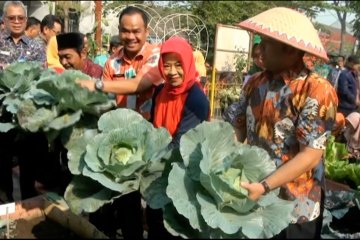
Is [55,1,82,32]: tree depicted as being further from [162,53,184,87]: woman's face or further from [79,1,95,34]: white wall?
[162,53,184,87]: woman's face

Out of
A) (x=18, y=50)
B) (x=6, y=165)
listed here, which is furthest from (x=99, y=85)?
(x=18, y=50)

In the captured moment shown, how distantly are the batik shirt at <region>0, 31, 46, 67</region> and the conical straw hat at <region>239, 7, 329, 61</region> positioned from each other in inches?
75.6

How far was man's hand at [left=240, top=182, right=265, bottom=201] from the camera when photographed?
1.36m

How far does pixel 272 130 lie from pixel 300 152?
151 millimetres

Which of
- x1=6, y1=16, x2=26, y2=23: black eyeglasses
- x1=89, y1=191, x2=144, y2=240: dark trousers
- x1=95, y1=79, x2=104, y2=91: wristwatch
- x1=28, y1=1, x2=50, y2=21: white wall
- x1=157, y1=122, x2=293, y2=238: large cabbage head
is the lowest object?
x1=89, y1=191, x2=144, y2=240: dark trousers

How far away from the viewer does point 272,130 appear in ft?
5.34

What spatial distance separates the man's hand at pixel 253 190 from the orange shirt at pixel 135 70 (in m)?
0.80

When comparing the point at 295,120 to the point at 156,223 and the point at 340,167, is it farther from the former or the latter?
the point at 340,167

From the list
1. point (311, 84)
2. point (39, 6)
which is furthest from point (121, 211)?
point (39, 6)

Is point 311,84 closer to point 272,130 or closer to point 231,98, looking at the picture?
point 272,130

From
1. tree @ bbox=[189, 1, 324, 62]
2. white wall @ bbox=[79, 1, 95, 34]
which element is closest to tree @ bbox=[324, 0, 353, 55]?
tree @ bbox=[189, 1, 324, 62]

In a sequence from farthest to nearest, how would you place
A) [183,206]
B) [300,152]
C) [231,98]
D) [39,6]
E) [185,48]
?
[39,6] < [231,98] < [185,48] < [300,152] < [183,206]

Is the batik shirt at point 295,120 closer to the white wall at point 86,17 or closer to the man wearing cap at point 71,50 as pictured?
the man wearing cap at point 71,50

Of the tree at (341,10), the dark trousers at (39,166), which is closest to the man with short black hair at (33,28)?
the dark trousers at (39,166)
